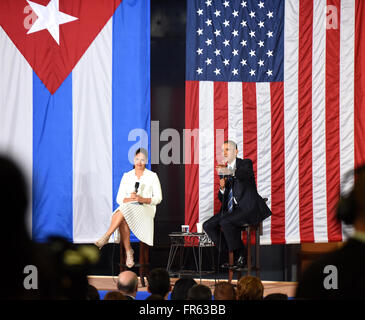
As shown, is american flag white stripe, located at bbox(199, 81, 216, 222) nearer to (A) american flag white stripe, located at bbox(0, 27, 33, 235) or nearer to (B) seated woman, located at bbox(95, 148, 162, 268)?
(B) seated woman, located at bbox(95, 148, 162, 268)

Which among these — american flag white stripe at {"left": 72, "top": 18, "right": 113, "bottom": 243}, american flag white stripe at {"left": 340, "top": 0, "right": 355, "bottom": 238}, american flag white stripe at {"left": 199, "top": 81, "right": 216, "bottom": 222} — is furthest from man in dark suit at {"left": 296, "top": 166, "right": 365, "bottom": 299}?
american flag white stripe at {"left": 340, "top": 0, "right": 355, "bottom": 238}

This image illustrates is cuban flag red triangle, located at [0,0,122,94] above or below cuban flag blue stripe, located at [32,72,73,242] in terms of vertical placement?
above

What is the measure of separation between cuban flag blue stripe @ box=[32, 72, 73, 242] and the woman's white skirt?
858 millimetres

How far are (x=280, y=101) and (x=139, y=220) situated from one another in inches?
87.9

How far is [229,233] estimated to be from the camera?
5.69 metres

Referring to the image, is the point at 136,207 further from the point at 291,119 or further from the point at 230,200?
the point at 291,119

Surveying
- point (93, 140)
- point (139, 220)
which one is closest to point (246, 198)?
point (139, 220)

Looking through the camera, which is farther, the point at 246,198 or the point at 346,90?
the point at 346,90

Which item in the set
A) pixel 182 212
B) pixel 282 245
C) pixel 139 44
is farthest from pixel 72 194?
pixel 282 245

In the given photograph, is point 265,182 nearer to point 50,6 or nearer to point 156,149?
point 156,149

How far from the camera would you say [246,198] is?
5.79 meters

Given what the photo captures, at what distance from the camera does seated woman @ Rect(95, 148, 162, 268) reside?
19.7 feet

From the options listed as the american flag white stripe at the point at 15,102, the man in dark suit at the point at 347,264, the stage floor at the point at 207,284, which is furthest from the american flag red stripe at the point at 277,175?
the man in dark suit at the point at 347,264

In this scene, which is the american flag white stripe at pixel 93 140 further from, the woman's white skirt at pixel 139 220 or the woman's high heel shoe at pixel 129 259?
the woman's high heel shoe at pixel 129 259
